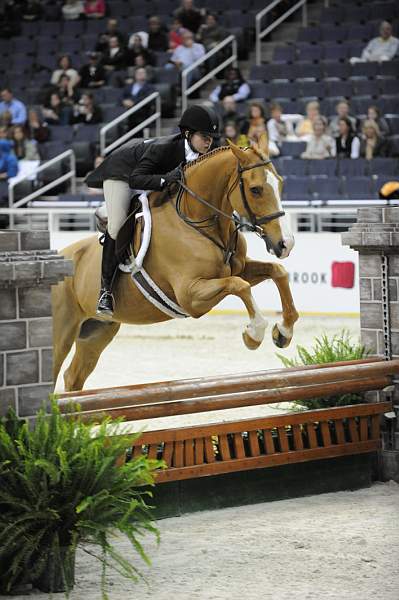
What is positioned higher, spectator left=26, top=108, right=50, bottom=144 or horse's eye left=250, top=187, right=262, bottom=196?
horse's eye left=250, top=187, right=262, bottom=196

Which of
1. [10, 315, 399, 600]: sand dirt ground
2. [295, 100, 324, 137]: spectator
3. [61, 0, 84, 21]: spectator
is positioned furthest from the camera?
[61, 0, 84, 21]: spectator

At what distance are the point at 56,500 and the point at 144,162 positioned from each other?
2660 millimetres

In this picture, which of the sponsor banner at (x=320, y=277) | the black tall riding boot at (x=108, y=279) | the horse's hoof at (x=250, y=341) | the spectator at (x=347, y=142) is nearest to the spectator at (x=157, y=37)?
the spectator at (x=347, y=142)

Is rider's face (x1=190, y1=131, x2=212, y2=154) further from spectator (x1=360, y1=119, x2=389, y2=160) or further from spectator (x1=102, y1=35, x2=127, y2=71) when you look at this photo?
spectator (x1=102, y1=35, x2=127, y2=71)

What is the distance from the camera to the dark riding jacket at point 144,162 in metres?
6.12


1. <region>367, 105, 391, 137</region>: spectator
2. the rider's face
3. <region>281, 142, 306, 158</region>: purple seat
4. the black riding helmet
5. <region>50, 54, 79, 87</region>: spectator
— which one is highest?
the black riding helmet

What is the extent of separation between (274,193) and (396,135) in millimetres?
8114

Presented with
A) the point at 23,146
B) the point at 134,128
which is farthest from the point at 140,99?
the point at 23,146

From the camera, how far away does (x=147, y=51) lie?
16.7m

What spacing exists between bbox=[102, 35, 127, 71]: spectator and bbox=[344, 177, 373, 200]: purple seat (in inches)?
221

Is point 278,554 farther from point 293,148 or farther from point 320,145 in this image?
point 293,148

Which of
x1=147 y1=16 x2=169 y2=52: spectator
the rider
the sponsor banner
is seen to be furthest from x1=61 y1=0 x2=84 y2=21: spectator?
the rider

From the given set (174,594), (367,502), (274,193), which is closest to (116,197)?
(274,193)

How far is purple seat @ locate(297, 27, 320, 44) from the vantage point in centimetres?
1598
